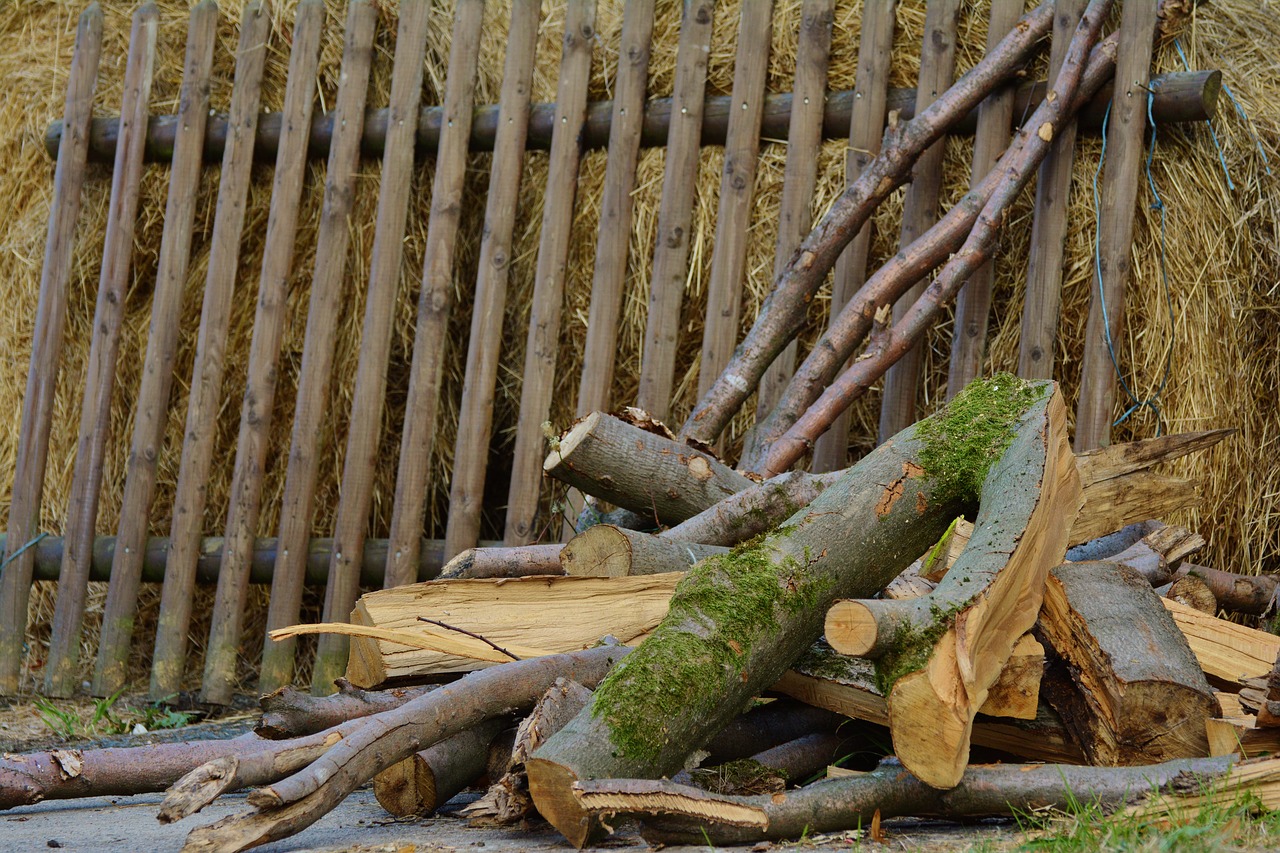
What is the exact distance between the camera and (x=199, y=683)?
4805 mm

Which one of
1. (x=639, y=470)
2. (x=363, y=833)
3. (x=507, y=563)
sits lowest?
(x=363, y=833)

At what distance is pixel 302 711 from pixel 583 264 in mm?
2326

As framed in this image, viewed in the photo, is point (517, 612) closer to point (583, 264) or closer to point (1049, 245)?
point (583, 264)

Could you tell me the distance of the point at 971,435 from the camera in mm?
2621

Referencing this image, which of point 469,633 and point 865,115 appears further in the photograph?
point 865,115

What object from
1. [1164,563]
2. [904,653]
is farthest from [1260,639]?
[904,653]

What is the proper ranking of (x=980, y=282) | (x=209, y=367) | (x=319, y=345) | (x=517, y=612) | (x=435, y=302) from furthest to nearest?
(x=209, y=367) → (x=319, y=345) → (x=435, y=302) → (x=980, y=282) → (x=517, y=612)

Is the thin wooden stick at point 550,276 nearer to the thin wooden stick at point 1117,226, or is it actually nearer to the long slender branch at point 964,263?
the long slender branch at point 964,263

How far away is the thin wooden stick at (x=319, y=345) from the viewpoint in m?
4.41

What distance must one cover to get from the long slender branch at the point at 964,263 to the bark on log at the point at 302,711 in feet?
4.94

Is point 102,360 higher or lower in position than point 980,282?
lower

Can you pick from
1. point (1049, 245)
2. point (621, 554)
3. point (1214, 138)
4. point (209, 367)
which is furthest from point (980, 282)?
point (209, 367)

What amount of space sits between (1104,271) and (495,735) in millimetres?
2393

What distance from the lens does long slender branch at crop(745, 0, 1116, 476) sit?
3.72m
